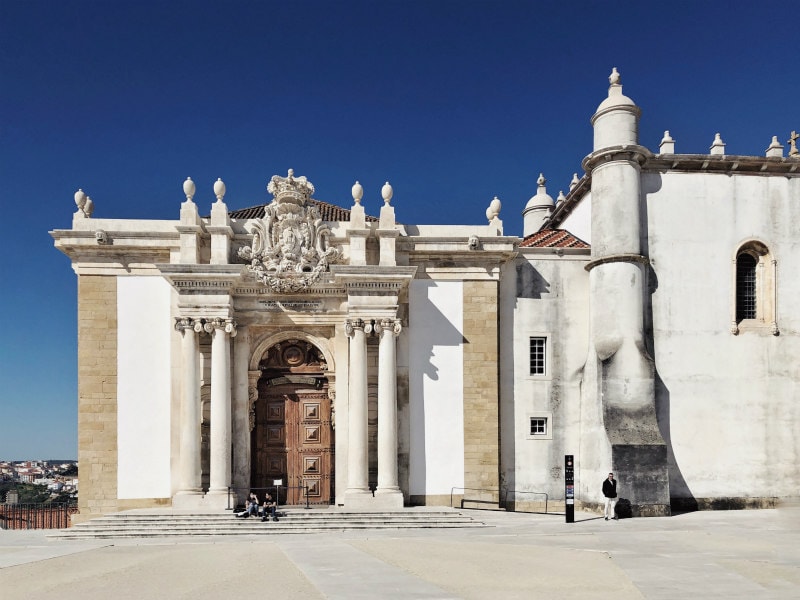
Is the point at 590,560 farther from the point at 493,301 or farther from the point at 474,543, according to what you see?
the point at 493,301

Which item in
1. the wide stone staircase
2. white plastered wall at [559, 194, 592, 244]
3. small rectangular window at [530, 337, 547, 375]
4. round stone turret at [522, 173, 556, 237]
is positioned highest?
round stone turret at [522, 173, 556, 237]

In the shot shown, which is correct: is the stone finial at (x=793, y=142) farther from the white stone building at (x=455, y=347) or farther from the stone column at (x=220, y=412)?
the stone column at (x=220, y=412)

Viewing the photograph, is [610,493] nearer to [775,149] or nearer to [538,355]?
[538,355]

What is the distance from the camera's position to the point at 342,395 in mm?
20250

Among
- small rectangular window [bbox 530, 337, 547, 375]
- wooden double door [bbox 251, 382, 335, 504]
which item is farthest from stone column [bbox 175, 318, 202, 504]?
small rectangular window [bbox 530, 337, 547, 375]

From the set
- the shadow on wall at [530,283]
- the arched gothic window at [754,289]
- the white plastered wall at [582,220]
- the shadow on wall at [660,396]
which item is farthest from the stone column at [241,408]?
the arched gothic window at [754,289]

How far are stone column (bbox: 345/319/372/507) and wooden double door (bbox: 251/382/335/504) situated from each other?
1.34 metres

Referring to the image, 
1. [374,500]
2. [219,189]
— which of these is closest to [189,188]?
[219,189]

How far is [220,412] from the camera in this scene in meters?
19.0

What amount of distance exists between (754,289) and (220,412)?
16.3 m

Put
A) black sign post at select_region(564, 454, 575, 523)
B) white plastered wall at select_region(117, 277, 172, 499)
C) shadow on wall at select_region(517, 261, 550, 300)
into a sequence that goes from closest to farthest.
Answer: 1. black sign post at select_region(564, 454, 575, 523)
2. white plastered wall at select_region(117, 277, 172, 499)
3. shadow on wall at select_region(517, 261, 550, 300)

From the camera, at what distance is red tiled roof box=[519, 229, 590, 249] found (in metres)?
22.4

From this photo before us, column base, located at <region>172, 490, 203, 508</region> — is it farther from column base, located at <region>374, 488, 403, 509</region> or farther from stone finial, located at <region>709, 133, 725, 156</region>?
stone finial, located at <region>709, 133, 725, 156</region>

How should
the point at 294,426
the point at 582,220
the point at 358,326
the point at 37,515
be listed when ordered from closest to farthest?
the point at 358,326 < the point at 37,515 < the point at 294,426 < the point at 582,220
